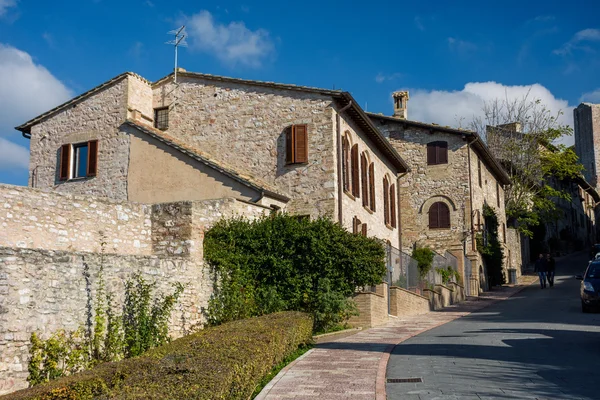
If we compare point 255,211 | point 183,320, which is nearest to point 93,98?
point 255,211

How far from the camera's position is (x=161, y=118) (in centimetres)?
2445

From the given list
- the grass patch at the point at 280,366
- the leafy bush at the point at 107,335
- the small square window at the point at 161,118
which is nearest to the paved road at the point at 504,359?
the grass patch at the point at 280,366

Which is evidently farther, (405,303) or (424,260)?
(424,260)

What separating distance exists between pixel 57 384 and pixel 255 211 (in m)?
11.5

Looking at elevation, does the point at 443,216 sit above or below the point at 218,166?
below

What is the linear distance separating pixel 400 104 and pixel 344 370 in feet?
94.8

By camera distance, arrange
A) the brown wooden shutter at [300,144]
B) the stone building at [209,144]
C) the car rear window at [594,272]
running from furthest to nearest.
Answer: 1. the brown wooden shutter at [300,144]
2. the stone building at [209,144]
3. the car rear window at [594,272]

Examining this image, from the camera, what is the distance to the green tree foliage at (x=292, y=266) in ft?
52.4

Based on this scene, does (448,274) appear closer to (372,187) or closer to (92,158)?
(372,187)

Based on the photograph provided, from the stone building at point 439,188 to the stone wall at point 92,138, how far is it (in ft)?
51.0

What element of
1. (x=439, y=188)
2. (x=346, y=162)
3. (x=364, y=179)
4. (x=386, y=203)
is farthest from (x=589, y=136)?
(x=346, y=162)

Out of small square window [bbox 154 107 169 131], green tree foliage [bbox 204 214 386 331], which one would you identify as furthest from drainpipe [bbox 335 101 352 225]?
small square window [bbox 154 107 169 131]

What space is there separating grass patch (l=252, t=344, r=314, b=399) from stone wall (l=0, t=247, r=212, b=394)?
10.4 ft

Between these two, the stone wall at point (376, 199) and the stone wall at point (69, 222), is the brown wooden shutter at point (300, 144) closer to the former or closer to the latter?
the stone wall at point (376, 199)
